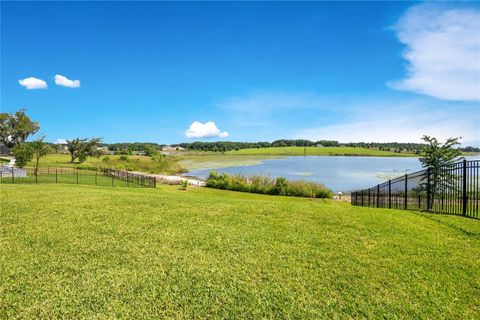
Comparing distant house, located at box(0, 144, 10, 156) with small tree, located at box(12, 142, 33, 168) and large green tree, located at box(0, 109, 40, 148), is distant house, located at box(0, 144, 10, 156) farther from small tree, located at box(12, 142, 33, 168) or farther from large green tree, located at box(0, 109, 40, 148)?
small tree, located at box(12, 142, 33, 168)

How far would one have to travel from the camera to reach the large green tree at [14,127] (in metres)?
57.2

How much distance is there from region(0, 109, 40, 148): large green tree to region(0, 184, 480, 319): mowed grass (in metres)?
63.3

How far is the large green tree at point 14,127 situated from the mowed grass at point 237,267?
63264mm

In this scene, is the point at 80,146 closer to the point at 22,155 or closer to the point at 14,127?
the point at 14,127

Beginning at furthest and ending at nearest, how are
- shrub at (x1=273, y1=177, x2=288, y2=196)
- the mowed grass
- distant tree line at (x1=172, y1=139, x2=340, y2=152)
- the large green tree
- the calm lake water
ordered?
distant tree line at (x1=172, y1=139, x2=340, y2=152) < the large green tree < the calm lake water < shrub at (x1=273, y1=177, x2=288, y2=196) < the mowed grass

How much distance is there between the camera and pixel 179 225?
6.68 metres

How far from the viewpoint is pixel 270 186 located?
31.0 metres

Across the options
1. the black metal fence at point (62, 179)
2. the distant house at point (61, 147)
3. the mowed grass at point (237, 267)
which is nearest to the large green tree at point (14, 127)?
the distant house at point (61, 147)

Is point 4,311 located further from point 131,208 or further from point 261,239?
point 131,208

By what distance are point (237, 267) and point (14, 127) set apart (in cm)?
6983

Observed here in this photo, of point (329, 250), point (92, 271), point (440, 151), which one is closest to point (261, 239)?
point (329, 250)

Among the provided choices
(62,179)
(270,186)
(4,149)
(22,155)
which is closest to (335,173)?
(270,186)

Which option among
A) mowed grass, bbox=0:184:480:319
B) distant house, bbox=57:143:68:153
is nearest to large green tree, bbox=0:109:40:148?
distant house, bbox=57:143:68:153

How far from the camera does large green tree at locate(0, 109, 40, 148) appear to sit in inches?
2251
